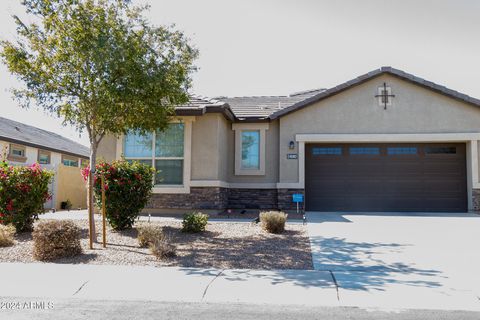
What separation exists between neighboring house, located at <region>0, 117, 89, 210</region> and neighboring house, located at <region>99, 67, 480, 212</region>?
4.96m

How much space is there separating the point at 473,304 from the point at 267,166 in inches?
414

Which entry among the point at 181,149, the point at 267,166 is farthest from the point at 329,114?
the point at 181,149

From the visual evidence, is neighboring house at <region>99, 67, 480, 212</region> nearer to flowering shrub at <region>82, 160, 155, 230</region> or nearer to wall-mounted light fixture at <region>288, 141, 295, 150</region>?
wall-mounted light fixture at <region>288, 141, 295, 150</region>

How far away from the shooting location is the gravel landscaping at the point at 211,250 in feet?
22.4

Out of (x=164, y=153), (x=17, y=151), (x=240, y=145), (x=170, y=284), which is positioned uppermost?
(x=17, y=151)

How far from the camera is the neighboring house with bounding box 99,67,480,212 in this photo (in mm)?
13539

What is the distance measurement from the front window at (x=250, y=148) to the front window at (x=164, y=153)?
2.82 m

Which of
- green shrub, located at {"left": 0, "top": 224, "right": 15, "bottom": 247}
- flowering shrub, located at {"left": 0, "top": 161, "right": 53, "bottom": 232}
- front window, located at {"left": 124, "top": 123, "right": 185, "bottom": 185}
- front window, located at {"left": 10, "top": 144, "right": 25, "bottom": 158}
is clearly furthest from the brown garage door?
front window, located at {"left": 10, "top": 144, "right": 25, "bottom": 158}

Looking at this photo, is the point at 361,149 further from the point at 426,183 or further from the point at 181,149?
the point at 181,149

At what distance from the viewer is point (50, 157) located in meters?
27.9

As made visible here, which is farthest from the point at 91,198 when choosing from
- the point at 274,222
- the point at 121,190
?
the point at 274,222

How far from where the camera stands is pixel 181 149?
44.5 feet

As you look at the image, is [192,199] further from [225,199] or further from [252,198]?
[252,198]

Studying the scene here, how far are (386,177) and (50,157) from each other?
24224mm
